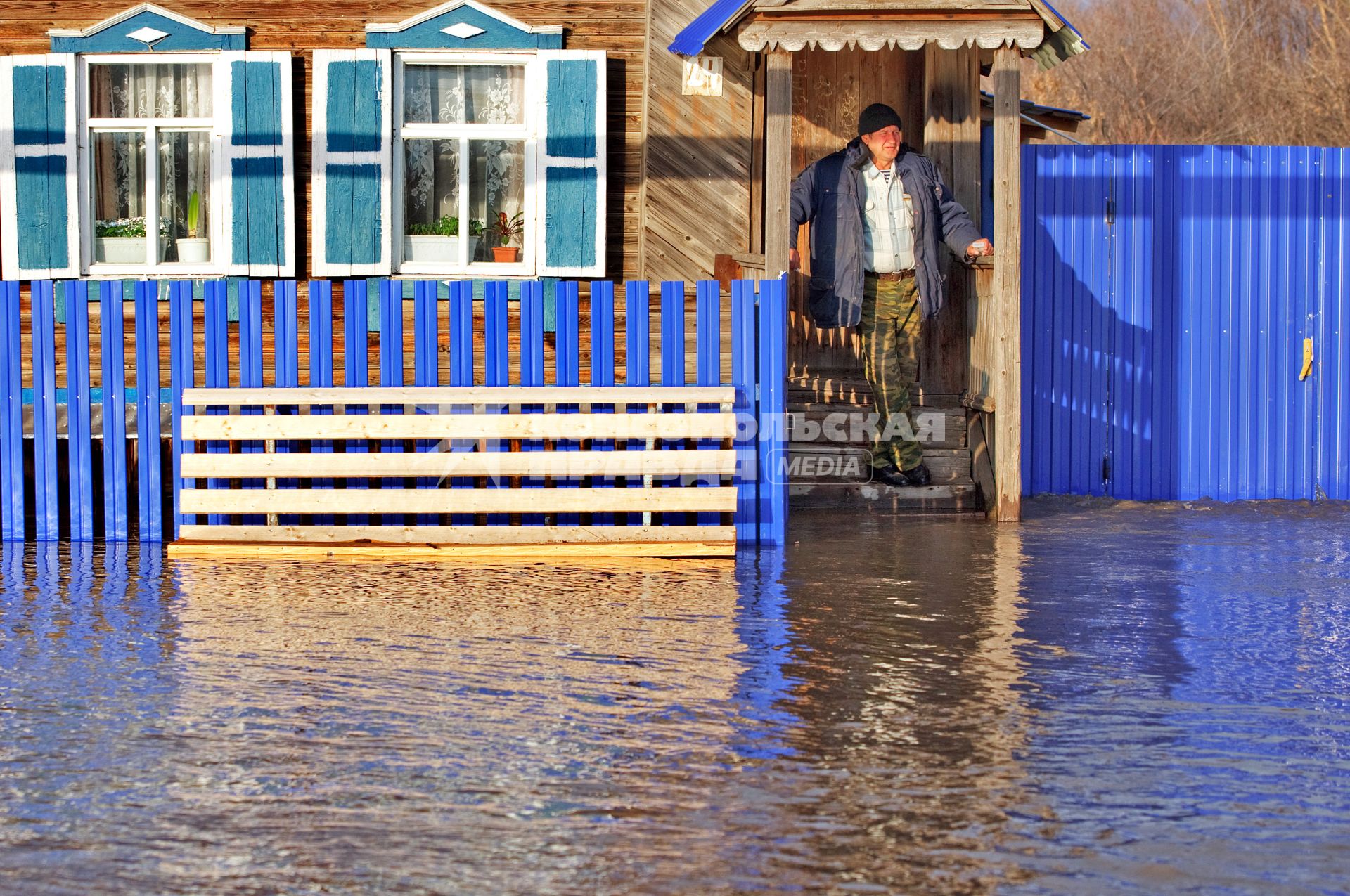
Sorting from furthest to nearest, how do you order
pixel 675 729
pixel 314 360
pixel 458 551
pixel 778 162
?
pixel 778 162, pixel 314 360, pixel 458 551, pixel 675 729

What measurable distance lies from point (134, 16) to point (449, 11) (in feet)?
6.94

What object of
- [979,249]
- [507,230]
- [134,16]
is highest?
[134,16]

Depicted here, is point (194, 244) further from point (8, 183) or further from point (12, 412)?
point (12, 412)

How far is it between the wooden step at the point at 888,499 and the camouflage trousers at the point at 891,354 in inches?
7.0

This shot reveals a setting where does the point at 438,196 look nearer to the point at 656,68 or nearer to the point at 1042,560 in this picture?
the point at 656,68

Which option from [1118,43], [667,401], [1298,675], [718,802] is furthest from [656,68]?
[1118,43]

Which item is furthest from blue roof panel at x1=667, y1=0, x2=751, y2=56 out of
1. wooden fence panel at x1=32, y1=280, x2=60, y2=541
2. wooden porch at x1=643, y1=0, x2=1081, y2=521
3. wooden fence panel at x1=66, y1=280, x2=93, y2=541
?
wooden fence panel at x1=32, y1=280, x2=60, y2=541

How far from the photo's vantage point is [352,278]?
11.6 metres

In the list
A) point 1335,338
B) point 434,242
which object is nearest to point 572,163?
point 434,242

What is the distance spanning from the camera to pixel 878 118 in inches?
412

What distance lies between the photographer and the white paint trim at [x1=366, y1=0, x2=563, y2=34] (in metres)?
11.5

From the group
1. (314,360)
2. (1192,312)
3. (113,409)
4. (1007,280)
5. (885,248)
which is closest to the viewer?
(314,360)

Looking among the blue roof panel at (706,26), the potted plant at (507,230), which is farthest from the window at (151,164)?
the blue roof panel at (706,26)

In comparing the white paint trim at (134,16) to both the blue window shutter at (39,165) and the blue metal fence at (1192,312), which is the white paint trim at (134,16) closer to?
the blue window shutter at (39,165)
